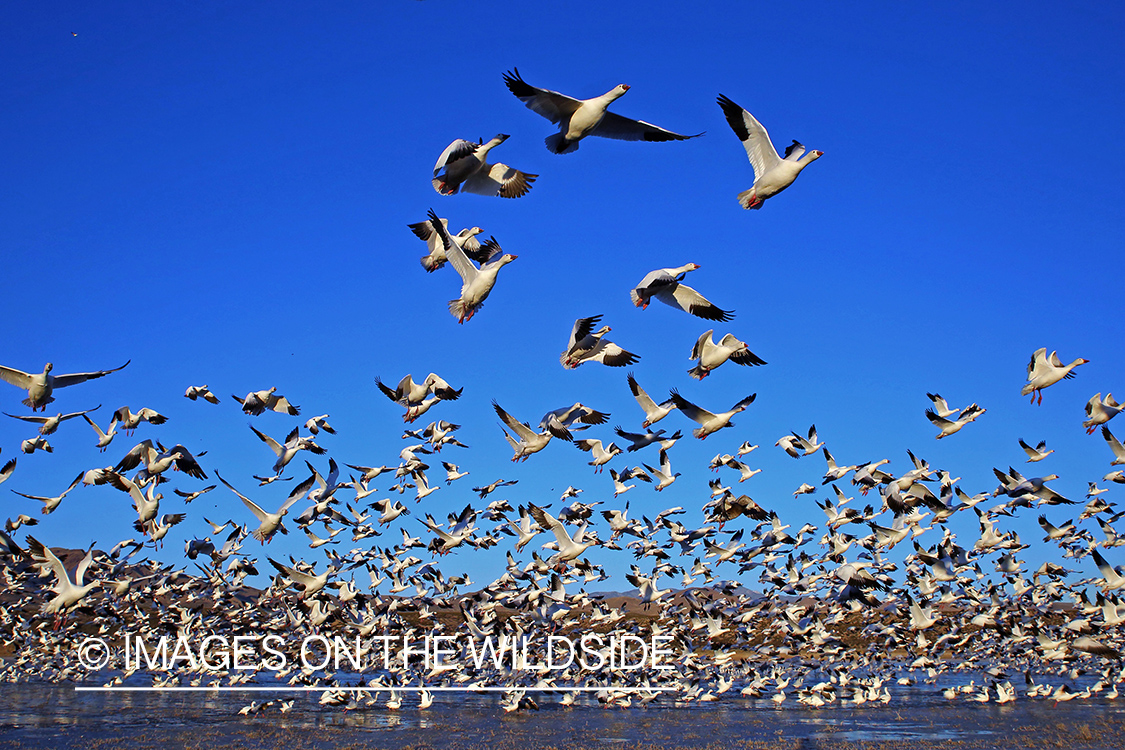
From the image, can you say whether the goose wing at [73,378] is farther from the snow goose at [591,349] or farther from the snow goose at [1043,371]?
the snow goose at [1043,371]

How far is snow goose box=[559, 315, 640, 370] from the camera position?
1318 cm

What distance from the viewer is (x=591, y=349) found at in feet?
45.4

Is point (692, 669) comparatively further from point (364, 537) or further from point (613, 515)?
point (364, 537)

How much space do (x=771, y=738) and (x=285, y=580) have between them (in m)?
12.8

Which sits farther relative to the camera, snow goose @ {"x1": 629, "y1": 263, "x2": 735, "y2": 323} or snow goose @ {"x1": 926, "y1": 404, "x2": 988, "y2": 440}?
snow goose @ {"x1": 926, "y1": 404, "x2": 988, "y2": 440}

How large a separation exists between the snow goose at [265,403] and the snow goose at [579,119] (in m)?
10.8

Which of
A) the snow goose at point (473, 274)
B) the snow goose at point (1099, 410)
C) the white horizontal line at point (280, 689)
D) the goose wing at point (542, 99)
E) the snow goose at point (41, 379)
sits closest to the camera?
the goose wing at point (542, 99)

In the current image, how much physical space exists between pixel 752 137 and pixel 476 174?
3.75 metres

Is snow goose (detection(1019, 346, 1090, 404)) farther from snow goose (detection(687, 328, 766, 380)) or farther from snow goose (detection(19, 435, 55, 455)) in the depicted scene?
snow goose (detection(19, 435, 55, 455))

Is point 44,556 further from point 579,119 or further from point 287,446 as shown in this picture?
point 579,119

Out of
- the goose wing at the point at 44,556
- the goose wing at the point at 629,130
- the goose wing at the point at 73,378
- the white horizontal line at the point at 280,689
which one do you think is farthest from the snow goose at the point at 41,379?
the white horizontal line at the point at 280,689

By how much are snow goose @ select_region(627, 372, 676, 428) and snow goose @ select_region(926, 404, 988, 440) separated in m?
8.37

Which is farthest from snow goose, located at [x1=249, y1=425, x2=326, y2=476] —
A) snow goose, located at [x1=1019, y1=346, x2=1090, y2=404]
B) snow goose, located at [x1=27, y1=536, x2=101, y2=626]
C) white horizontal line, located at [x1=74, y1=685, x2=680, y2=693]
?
snow goose, located at [x1=1019, y1=346, x2=1090, y2=404]

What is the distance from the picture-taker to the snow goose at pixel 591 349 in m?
13.2
